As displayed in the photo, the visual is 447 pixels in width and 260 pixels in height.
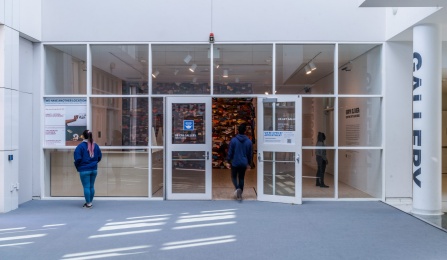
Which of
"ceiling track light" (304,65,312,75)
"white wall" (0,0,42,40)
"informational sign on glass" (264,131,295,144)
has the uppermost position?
"white wall" (0,0,42,40)

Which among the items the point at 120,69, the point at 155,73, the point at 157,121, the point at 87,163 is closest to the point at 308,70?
the point at 155,73

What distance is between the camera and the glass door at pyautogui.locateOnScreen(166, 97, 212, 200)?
9039 millimetres

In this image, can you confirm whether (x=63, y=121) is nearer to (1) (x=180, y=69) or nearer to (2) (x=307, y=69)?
(1) (x=180, y=69)

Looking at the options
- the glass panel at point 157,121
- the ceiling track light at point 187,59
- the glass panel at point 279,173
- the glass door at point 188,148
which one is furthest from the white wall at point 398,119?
the glass panel at point 157,121

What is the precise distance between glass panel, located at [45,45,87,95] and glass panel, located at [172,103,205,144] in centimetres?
210

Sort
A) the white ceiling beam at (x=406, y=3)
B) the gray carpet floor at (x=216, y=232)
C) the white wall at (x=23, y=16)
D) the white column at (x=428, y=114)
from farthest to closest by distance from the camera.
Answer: the white wall at (x=23, y=16)
the white column at (x=428, y=114)
the white ceiling beam at (x=406, y=3)
the gray carpet floor at (x=216, y=232)

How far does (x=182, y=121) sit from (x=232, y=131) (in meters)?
6.51

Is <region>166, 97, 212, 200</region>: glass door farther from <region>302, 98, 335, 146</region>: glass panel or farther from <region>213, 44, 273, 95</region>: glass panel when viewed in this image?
<region>302, 98, 335, 146</region>: glass panel

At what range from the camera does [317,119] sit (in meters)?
9.33

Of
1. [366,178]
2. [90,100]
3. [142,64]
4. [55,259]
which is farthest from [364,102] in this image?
[55,259]

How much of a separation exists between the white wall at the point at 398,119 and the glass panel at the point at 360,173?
27 centimetres

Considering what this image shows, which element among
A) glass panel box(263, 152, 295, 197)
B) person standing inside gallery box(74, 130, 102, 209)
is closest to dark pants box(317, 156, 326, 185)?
glass panel box(263, 152, 295, 197)

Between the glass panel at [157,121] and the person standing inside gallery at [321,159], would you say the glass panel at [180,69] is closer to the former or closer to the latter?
the glass panel at [157,121]

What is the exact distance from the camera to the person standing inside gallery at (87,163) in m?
8.18
